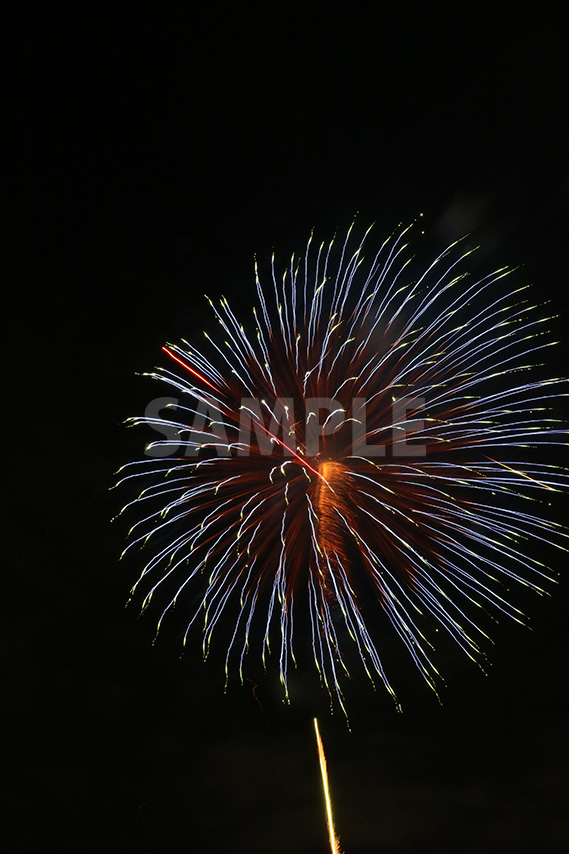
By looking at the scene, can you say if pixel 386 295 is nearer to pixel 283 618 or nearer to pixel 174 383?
pixel 174 383

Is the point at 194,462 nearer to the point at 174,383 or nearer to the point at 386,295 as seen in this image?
the point at 174,383

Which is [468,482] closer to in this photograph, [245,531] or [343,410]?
[343,410]

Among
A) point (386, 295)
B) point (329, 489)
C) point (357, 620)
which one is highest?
point (386, 295)

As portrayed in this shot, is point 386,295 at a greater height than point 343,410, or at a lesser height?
greater

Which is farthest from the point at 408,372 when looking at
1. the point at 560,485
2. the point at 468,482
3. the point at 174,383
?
the point at 174,383

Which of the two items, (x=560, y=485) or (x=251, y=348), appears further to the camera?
(x=251, y=348)

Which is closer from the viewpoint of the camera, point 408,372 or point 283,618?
point 408,372

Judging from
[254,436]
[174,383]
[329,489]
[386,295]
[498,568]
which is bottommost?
[498,568]

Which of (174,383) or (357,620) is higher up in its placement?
(174,383)

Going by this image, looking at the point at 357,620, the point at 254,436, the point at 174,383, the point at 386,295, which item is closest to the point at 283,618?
the point at 357,620
